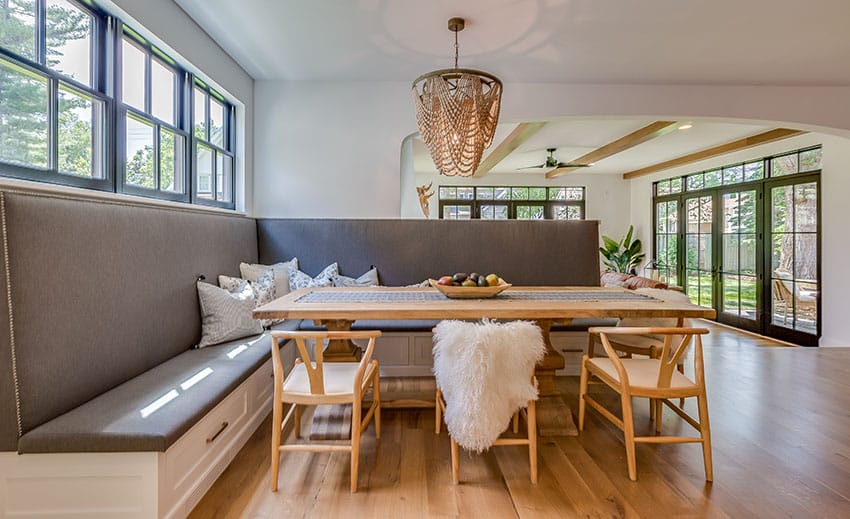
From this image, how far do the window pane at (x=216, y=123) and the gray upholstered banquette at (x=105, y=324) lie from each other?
79 centimetres

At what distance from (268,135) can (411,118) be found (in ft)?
4.57

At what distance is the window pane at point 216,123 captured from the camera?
11.3 ft

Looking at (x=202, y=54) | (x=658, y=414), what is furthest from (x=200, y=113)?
(x=658, y=414)

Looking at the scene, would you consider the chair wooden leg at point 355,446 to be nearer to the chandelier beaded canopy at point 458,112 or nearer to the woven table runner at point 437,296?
the woven table runner at point 437,296

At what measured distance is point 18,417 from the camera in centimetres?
144

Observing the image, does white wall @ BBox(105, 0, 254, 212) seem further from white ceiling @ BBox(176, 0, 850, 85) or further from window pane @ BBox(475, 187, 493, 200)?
window pane @ BBox(475, 187, 493, 200)

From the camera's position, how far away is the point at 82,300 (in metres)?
1.73

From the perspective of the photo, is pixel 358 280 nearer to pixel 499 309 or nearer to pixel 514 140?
pixel 499 309

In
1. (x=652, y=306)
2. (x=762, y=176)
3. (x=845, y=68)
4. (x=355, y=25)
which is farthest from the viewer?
(x=762, y=176)

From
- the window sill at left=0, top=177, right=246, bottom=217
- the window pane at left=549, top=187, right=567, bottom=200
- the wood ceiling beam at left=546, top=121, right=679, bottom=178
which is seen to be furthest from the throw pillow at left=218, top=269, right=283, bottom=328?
the window pane at left=549, top=187, right=567, bottom=200

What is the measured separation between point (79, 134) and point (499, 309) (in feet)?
7.54

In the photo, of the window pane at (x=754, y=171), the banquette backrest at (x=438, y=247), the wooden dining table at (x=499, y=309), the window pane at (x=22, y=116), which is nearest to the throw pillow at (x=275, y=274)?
the banquette backrest at (x=438, y=247)

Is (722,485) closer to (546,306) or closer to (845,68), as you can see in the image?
(546,306)

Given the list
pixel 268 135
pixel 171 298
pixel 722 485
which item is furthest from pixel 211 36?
pixel 722 485
